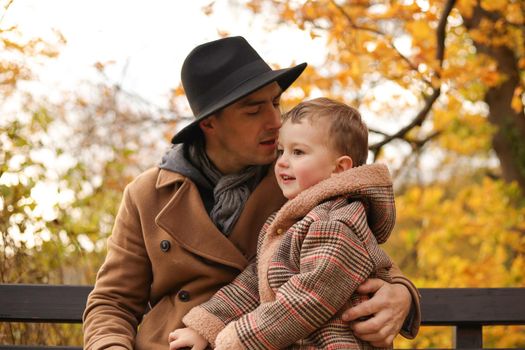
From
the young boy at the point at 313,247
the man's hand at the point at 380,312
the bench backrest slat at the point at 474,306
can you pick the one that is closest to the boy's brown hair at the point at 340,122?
the young boy at the point at 313,247

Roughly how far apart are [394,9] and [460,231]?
9.21 feet

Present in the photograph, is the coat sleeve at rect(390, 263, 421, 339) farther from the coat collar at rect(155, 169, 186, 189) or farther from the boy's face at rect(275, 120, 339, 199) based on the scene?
the coat collar at rect(155, 169, 186, 189)

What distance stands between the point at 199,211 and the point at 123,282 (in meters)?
0.41

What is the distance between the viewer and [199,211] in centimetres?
274

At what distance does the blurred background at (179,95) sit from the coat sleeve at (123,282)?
1.01 meters

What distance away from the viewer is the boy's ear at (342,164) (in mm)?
2295

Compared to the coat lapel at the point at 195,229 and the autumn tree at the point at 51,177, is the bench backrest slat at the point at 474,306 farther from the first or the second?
→ the autumn tree at the point at 51,177

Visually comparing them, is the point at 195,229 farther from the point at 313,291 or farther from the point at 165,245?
the point at 313,291

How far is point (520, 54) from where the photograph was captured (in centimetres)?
735

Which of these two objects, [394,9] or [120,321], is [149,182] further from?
[394,9]

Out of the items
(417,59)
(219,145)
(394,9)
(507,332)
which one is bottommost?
(507,332)

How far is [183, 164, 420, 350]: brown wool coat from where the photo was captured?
2.08 metres

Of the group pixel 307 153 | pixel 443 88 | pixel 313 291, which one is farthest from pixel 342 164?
pixel 443 88

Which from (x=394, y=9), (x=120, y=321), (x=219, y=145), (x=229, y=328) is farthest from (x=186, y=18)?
(x=229, y=328)
